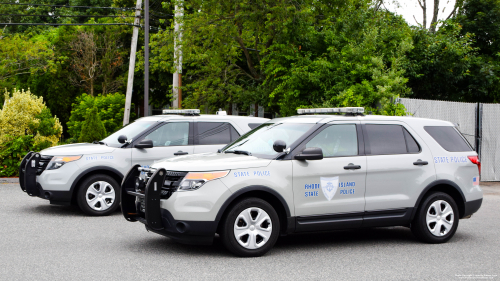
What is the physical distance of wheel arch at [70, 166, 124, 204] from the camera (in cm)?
947

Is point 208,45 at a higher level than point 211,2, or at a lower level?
lower

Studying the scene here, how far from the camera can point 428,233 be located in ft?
24.8

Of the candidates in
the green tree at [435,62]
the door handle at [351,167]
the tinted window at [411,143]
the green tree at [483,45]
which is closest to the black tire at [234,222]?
the door handle at [351,167]

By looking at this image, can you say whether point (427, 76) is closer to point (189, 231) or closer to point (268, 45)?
point (268, 45)

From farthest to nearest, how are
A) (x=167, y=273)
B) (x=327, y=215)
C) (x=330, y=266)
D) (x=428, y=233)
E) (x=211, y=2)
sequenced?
1. (x=211, y=2)
2. (x=428, y=233)
3. (x=327, y=215)
4. (x=330, y=266)
5. (x=167, y=273)

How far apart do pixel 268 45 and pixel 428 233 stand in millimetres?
14487

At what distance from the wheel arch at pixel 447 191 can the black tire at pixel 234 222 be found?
212cm

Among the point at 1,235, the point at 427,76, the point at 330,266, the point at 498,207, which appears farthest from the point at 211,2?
the point at 330,266

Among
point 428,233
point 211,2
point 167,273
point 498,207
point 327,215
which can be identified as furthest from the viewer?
point 211,2

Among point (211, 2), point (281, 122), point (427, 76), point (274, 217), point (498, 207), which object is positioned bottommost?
point (498, 207)

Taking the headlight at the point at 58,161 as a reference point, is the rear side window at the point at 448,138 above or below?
above

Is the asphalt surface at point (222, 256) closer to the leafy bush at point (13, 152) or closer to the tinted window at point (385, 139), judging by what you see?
the tinted window at point (385, 139)

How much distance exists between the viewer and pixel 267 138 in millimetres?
7453

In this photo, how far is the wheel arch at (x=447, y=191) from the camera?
752 centimetres
